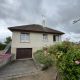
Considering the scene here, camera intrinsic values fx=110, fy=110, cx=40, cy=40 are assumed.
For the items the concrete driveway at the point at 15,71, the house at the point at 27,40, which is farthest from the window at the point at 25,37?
the concrete driveway at the point at 15,71

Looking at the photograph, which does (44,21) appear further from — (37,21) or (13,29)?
(13,29)

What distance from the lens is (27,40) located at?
72.2 feet

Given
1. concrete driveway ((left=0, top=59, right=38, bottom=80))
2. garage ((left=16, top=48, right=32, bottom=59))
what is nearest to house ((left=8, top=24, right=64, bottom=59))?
garage ((left=16, top=48, right=32, bottom=59))

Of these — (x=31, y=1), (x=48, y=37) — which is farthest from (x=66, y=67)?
(x=48, y=37)

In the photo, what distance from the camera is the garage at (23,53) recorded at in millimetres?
21198

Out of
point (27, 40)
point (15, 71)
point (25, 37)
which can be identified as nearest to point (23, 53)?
point (27, 40)

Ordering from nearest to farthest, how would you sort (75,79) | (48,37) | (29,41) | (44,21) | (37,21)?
1. (75,79)
2. (29,41)
3. (48,37)
4. (44,21)
5. (37,21)

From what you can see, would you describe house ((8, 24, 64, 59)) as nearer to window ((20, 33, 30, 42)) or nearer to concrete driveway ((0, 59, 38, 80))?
window ((20, 33, 30, 42))

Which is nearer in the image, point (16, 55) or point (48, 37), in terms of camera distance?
point (16, 55)

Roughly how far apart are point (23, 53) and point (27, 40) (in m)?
2.69

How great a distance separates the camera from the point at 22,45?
21328 millimetres

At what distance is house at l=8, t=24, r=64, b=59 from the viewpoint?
21.0m

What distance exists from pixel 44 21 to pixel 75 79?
71.6 ft

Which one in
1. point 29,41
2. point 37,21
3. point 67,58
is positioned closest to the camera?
point 67,58
